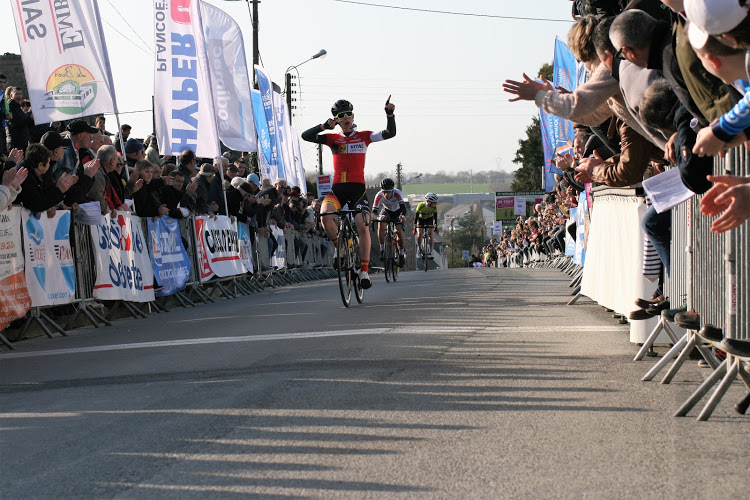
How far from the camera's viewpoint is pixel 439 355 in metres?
→ 7.79

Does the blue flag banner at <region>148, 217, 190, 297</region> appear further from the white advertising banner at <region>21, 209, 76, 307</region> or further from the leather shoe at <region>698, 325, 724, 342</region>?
the leather shoe at <region>698, 325, 724, 342</region>

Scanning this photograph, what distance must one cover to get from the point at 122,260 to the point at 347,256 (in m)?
2.84

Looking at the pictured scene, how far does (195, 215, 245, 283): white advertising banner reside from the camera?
17156 mm

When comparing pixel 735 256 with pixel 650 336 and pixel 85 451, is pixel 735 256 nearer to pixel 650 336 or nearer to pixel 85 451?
pixel 650 336

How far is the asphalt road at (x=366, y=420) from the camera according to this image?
406cm

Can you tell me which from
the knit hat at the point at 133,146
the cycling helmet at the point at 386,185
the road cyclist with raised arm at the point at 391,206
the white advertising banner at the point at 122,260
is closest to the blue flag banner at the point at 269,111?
the cycling helmet at the point at 386,185

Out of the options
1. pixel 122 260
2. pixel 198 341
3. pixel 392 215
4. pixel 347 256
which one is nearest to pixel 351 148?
pixel 347 256

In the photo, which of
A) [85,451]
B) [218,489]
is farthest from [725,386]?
[85,451]

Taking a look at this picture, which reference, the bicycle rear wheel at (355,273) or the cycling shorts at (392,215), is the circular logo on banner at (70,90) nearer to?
A: the bicycle rear wheel at (355,273)

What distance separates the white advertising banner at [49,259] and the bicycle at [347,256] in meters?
3.26

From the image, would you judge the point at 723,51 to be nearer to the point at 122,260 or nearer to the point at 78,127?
the point at 122,260

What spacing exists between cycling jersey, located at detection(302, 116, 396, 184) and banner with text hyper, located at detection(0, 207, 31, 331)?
4.37m

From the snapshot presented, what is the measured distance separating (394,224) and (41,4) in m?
9.62

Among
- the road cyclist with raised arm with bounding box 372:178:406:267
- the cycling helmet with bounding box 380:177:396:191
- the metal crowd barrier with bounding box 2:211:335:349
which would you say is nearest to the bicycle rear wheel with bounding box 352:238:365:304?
the metal crowd barrier with bounding box 2:211:335:349
